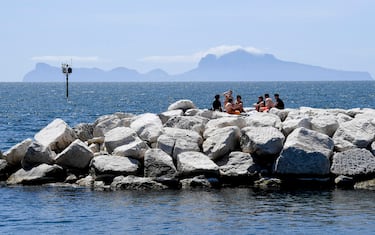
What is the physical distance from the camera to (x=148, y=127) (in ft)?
98.4

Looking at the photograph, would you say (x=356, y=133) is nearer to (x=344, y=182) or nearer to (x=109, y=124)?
(x=344, y=182)

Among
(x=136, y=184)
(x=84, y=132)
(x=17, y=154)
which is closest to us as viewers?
(x=136, y=184)

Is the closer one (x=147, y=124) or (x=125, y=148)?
(x=125, y=148)

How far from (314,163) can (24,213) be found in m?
10.5

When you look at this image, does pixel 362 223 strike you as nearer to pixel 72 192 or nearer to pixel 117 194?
pixel 117 194

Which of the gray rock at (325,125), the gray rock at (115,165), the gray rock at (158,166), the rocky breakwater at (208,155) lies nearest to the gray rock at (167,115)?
the rocky breakwater at (208,155)

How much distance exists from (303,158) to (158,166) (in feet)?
17.3

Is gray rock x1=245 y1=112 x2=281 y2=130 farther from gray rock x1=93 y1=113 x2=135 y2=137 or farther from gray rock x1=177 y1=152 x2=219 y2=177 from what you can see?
gray rock x1=93 y1=113 x2=135 y2=137

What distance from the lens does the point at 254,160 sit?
90.8 feet

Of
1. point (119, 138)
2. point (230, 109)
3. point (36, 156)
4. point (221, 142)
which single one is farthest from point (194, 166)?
point (230, 109)

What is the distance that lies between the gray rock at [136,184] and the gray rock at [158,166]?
0.50 metres

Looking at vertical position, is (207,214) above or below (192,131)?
below

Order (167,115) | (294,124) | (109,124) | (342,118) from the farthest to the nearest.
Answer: (167,115) → (109,124) → (342,118) → (294,124)

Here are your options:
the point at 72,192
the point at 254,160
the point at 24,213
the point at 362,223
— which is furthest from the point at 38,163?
the point at 362,223
